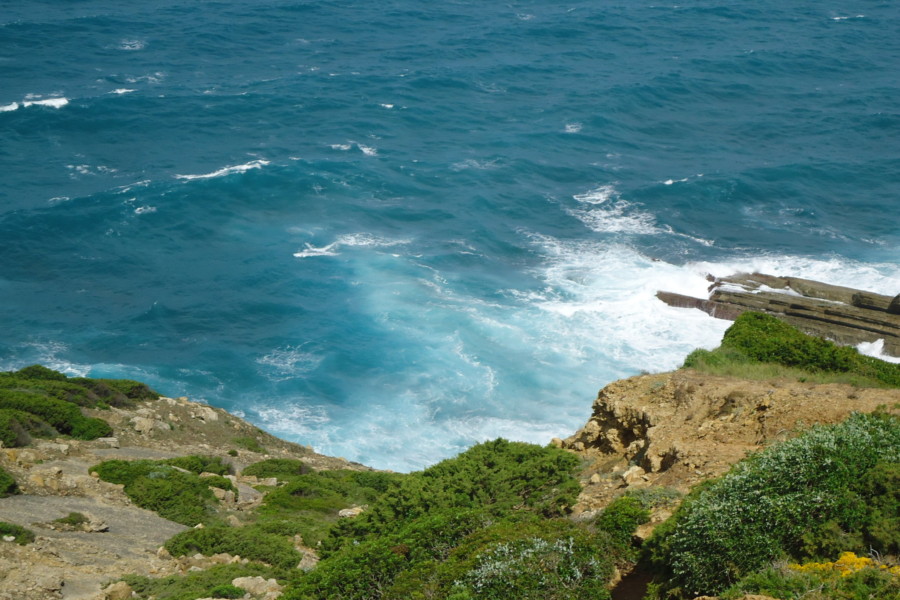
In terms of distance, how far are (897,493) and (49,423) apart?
3121 centimetres

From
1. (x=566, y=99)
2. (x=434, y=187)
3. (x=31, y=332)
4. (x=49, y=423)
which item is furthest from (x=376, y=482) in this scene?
(x=566, y=99)

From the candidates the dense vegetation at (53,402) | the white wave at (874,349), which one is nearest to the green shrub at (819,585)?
the dense vegetation at (53,402)

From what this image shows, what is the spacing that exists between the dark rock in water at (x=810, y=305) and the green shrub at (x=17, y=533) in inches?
1593

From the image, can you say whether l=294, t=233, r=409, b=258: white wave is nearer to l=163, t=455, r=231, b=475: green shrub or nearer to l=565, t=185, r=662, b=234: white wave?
l=565, t=185, r=662, b=234: white wave

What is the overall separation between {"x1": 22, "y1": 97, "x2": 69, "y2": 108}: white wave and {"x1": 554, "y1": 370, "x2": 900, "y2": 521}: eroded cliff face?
6952 cm

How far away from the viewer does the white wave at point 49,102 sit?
3204 inches

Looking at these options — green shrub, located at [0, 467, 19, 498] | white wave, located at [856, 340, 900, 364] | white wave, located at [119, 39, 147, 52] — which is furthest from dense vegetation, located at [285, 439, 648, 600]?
white wave, located at [119, 39, 147, 52]

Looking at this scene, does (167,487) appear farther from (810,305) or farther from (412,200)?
(412,200)

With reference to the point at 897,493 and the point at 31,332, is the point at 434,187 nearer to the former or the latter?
the point at 31,332

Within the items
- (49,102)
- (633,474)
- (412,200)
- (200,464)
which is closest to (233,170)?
(412,200)

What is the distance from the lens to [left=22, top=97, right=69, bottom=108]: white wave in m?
81.4

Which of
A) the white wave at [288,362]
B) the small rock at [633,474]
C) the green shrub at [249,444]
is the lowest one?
the white wave at [288,362]

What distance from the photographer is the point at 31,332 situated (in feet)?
172

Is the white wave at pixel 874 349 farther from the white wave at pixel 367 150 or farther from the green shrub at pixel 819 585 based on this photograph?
the white wave at pixel 367 150
